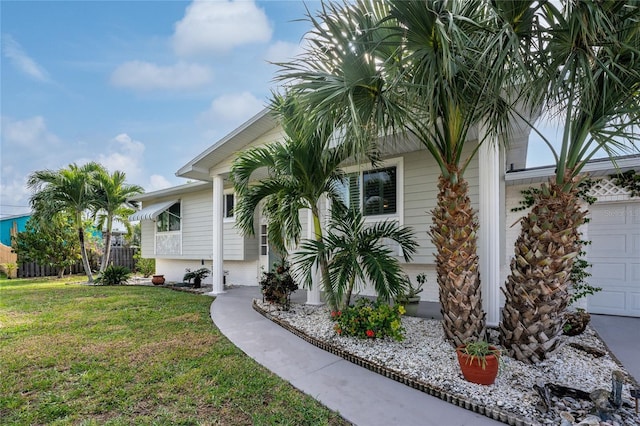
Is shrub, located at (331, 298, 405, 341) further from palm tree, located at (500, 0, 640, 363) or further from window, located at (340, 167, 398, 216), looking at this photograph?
window, located at (340, 167, 398, 216)

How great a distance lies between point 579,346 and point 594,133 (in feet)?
10.7

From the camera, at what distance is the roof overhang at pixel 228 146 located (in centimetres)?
904

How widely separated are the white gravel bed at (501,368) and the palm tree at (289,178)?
1.37m

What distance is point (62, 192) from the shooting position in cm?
1405

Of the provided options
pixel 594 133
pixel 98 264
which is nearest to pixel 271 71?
pixel 594 133

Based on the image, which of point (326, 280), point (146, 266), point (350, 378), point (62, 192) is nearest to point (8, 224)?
point (146, 266)

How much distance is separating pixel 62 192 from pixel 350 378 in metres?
16.2

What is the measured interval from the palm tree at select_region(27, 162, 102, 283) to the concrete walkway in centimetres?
1215

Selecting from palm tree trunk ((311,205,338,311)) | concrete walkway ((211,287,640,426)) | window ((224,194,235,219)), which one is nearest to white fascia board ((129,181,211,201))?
window ((224,194,235,219))

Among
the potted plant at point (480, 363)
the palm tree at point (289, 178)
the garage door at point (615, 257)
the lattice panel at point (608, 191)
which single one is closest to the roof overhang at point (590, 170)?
the lattice panel at point (608, 191)

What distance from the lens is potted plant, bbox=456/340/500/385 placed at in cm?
357

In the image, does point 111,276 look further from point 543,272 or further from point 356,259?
point 543,272

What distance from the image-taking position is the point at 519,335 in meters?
4.15

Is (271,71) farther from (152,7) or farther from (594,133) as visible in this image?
(152,7)
